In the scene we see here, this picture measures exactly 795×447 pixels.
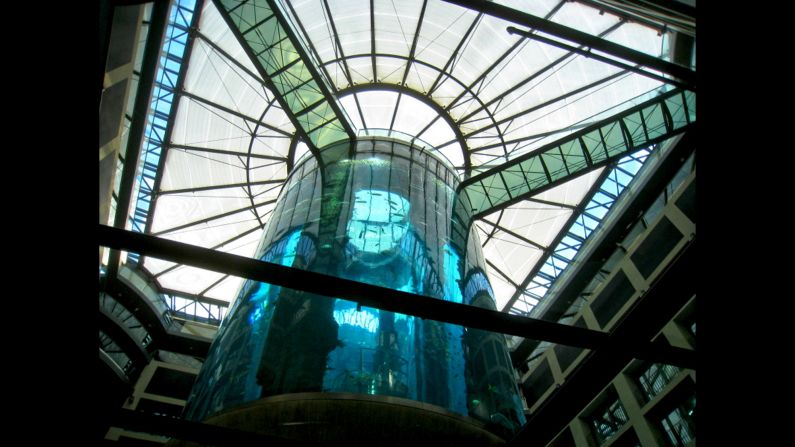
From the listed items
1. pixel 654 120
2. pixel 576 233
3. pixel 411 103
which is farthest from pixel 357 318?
pixel 576 233

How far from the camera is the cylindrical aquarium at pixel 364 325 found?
8.97 metres

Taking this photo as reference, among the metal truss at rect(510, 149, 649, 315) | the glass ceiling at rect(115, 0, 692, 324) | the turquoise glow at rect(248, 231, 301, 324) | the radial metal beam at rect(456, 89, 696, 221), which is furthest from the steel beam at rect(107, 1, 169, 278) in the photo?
the metal truss at rect(510, 149, 649, 315)

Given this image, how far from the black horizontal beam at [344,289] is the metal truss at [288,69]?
1451 cm

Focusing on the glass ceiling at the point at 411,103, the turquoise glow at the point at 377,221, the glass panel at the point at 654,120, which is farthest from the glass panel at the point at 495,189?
the turquoise glow at the point at 377,221

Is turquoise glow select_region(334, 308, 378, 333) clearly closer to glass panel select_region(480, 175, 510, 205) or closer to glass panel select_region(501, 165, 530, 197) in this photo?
glass panel select_region(480, 175, 510, 205)

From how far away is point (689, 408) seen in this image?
18.4 m

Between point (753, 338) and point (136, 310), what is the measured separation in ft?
113

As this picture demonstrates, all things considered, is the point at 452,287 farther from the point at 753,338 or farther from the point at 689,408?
the point at 689,408

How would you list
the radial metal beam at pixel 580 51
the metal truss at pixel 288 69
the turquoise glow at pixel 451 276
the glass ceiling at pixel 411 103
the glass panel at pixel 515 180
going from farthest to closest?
the glass ceiling at pixel 411 103 → the glass panel at pixel 515 180 → the metal truss at pixel 288 69 → the turquoise glow at pixel 451 276 → the radial metal beam at pixel 580 51

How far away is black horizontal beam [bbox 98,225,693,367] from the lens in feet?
14.4

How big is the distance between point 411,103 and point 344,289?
26.3 metres

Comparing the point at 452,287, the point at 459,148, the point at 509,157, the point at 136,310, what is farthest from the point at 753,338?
the point at 136,310

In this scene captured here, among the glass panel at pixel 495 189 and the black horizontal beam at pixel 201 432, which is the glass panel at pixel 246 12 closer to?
the glass panel at pixel 495 189

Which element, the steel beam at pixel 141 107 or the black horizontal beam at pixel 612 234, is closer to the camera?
the steel beam at pixel 141 107
